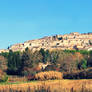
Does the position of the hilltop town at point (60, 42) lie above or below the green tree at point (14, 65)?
above

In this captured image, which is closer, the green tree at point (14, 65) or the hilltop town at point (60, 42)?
the green tree at point (14, 65)

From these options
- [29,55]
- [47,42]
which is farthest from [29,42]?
[29,55]

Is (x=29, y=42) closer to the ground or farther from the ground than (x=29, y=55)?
farther from the ground

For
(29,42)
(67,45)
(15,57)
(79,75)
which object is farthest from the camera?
(29,42)

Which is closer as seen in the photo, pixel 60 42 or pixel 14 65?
pixel 14 65

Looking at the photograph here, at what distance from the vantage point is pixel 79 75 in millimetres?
23984

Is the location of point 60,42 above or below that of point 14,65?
above

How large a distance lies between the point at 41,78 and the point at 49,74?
0.91 metres

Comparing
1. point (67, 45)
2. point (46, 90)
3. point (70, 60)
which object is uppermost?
point (67, 45)

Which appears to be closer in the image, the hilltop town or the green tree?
the green tree

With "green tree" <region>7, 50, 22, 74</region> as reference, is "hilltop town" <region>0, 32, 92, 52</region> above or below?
above

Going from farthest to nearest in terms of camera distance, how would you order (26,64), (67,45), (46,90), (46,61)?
(67,45) < (46,61) < (26,64) < (46,90)

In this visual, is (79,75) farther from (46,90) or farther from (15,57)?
(15,57)

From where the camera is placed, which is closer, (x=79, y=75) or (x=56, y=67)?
(x=79, y=75)
